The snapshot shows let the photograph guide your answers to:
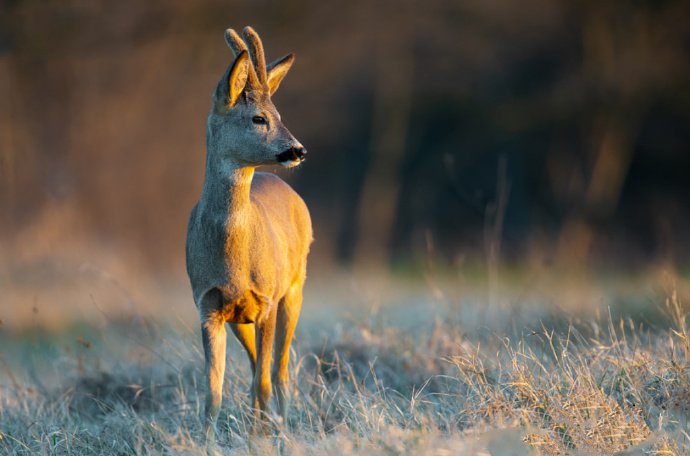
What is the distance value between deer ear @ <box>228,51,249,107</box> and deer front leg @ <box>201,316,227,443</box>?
4.12ft

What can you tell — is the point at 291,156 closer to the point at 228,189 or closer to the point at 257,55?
the point at 228,189

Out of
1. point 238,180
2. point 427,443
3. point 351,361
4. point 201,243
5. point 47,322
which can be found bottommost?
point 47,322

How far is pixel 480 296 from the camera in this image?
37.0 ft

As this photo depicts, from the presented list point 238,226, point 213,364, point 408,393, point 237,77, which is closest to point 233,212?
point 238,226

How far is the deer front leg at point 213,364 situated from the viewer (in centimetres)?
573

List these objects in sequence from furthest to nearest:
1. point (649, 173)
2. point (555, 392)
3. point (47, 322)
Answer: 1. point (649, 173)
2. point (47, 322)
3. point (555, 392)

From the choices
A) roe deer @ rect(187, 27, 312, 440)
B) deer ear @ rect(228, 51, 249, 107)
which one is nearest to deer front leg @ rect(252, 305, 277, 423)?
roe deer @ rect(187, 27, 312, 440)

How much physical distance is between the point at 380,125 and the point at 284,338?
42.7ft

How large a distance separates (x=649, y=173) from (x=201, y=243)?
607 inches

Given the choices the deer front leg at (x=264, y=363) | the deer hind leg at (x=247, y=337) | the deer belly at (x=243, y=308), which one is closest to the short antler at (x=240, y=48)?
the deer belly at (x=243, y=308)

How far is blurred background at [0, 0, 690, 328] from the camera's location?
15023 mm

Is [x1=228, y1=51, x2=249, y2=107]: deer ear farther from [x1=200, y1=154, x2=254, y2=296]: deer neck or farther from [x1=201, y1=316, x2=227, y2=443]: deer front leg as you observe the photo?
[x1=201, y1=316, x2=227, y2=443]: deer front leg

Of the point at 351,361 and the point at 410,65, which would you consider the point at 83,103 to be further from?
the point at 351,361

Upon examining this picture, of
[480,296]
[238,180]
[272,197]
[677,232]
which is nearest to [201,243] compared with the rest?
[238,180]
